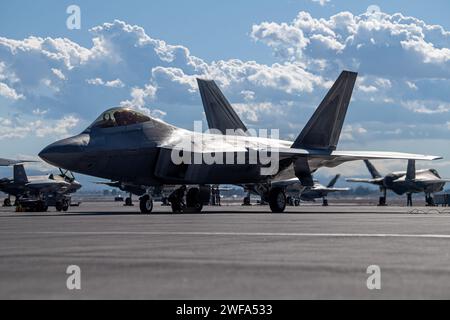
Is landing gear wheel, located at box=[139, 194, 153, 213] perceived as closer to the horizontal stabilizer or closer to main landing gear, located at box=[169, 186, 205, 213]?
main landing gear, located at box=[169, 186, 205, 213]

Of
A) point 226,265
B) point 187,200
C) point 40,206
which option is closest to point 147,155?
point 187,200

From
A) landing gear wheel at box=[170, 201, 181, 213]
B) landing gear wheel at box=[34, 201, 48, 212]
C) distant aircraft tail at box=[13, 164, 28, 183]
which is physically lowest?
landing gear wheel at box=[34, 201, 48, 212]

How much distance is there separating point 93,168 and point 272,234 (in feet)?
51.4

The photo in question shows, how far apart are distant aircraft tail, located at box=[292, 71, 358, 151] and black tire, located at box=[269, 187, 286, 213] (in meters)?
4.76

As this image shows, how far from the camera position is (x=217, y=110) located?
4609cm

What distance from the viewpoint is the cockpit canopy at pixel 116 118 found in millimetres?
30269

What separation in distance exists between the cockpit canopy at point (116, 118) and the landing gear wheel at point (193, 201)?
15.0 ft

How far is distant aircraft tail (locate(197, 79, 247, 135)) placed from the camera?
45841mm

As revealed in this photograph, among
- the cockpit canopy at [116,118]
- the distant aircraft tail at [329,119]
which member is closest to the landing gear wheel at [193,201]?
the cockpit canopy at [116,118]

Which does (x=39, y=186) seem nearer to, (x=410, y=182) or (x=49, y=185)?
(x=49, y=185)

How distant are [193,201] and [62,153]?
24.7ft

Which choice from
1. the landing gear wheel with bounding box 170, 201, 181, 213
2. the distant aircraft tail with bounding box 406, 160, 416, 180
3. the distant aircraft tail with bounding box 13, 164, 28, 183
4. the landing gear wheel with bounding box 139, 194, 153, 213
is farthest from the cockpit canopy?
the distant aircraft tail with bounding box 406, 160, 416, 180

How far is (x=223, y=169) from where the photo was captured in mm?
33188

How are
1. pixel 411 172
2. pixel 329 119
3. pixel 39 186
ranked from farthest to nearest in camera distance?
1. pixel 411 172
2. pixel 39 186
3. pixel 329 119
